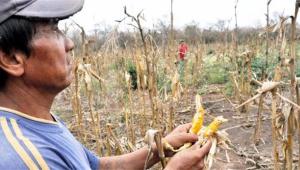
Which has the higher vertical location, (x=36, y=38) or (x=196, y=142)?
(x=36, y=38)

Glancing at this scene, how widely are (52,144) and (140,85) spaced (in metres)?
3.22

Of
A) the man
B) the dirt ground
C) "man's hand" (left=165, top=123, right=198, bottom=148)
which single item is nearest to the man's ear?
the man

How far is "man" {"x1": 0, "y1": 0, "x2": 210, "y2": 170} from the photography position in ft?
4.06

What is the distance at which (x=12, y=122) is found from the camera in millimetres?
1264

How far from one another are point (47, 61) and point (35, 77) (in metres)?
0.06

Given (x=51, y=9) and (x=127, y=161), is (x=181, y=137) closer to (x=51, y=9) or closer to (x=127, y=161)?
(x=127, y=161)

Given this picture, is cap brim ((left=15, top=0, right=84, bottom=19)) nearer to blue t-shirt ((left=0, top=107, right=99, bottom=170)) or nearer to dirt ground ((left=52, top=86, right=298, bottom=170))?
blue t-shirt ((left=0, top=107, right=99, bottom=170))

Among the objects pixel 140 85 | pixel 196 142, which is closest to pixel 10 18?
pixel 196 142

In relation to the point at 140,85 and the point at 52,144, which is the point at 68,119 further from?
the point at 52,144

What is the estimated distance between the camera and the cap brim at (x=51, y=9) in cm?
128

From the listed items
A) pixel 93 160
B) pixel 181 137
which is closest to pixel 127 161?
pixel 93 160

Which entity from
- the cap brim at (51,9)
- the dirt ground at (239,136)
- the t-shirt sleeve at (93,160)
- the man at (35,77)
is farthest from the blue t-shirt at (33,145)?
the dirt ground at (239,136)

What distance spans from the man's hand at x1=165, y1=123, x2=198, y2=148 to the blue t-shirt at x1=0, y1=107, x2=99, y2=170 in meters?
Result: 0.41

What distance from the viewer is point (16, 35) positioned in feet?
4.22
